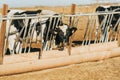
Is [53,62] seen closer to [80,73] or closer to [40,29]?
[80,73]

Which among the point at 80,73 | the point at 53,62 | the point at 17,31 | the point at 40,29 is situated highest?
the point at 40,29

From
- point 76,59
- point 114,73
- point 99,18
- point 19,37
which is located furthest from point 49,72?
point 99,18

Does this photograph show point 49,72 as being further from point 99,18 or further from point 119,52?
point 99,18

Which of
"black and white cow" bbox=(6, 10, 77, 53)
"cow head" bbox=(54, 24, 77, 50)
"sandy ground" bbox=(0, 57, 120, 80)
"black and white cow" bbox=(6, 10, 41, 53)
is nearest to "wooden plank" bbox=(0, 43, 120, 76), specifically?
"sandy ground" bbox=(0, 57, 120, 80)

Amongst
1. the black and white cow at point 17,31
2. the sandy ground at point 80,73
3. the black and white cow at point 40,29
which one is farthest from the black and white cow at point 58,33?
the sandy ground at point 80,73

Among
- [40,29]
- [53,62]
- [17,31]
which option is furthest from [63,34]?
[53,62]

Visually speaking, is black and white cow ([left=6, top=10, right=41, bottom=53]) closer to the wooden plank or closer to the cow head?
the cow head

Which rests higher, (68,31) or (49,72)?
(68,31)

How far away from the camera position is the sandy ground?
26.9 feet

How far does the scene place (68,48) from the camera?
975cm

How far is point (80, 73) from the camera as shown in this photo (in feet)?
28.3

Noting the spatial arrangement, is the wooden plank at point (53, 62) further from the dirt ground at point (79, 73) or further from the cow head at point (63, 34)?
the cow head at point (63, 34)

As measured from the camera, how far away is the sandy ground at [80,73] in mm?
8211

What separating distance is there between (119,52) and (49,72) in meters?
2.95
